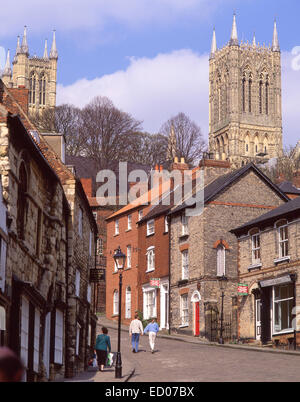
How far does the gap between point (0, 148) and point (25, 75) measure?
159 metres

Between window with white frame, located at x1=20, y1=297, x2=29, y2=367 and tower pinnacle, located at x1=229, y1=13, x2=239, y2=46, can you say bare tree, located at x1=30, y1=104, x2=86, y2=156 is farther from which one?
window with white frame, located at x1=20, y1=297, x2=29, y2=367

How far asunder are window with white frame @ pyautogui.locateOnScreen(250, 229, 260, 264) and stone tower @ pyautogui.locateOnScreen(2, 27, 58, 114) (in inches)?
5140

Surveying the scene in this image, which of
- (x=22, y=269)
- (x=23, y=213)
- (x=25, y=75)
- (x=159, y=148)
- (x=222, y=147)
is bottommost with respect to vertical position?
(x=22, y=269)

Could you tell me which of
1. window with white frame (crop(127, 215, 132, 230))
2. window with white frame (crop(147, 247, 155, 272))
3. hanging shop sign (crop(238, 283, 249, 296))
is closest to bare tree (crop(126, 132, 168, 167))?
window with white frame (crop(127, 215, 132, 230))

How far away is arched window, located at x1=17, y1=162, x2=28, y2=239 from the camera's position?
17.0m

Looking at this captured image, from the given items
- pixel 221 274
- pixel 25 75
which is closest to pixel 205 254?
pixel 221 274

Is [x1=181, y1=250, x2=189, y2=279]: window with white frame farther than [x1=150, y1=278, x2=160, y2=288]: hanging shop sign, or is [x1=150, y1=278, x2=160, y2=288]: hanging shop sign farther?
[x1=150, y1=278, x2=160, y2=288]: hanging shop sign

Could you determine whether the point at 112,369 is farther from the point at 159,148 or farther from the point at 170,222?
the point at 159,148

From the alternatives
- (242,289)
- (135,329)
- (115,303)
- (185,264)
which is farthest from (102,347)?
(115,303)

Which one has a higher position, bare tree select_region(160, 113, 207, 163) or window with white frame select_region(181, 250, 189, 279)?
bare tree select_region(160, 113, 207, 163)

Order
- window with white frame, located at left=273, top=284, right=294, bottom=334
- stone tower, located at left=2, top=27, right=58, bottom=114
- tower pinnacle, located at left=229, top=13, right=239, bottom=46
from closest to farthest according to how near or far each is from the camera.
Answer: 1. window with white frame, located at left=273, top=284, right=294, bottom=334
2. tower pinnacle, located at left=229, top=13, right=239, bottom=46
3. stone tower, located at left=2, top=27, right=58, bottom=114

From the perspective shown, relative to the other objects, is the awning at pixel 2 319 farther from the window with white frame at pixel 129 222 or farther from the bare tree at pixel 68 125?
the bare tree at pixel 68 125

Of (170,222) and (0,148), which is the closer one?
(0,148)
